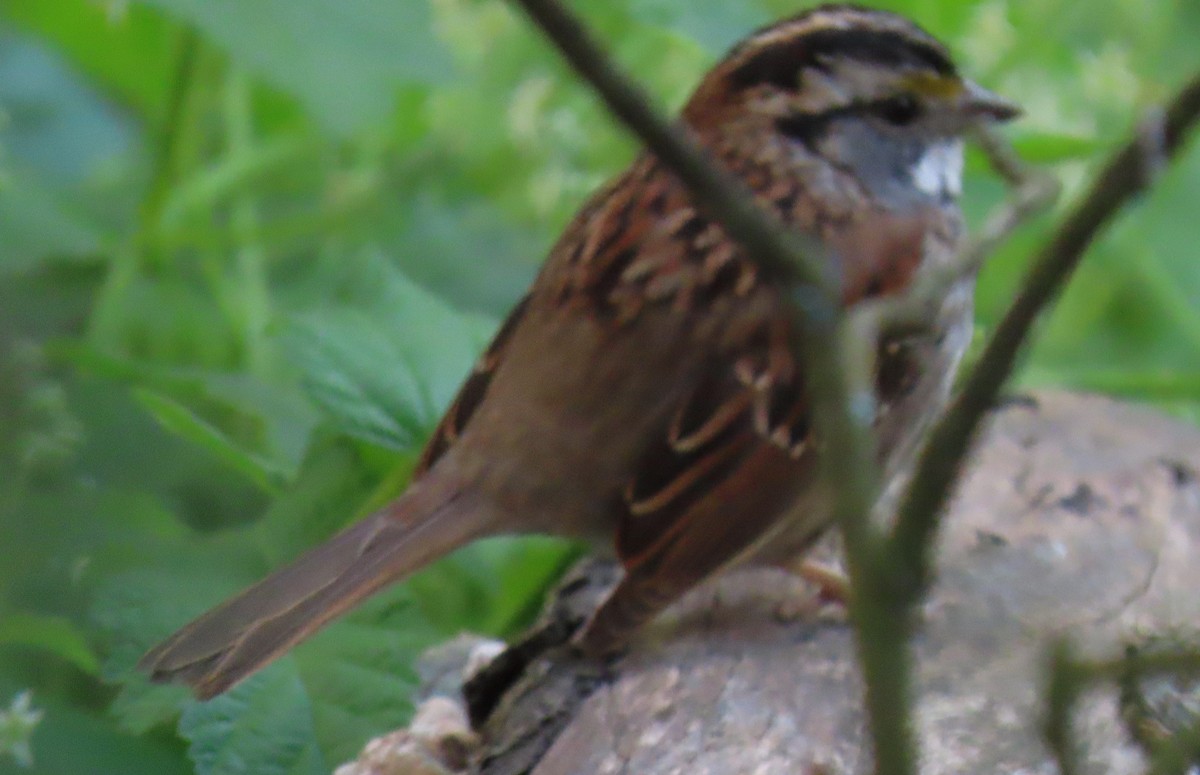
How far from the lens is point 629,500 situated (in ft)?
6.50

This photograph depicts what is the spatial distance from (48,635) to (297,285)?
1.81m

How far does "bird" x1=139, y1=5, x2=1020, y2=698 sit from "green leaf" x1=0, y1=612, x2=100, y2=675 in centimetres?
17

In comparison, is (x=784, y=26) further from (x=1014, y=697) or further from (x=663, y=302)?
(x=1014, y=697)

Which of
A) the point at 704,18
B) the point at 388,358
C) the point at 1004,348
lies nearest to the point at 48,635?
the point at 388,358

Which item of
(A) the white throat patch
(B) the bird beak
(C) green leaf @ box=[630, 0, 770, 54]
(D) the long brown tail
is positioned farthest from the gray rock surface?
(C) green leaf @ box=[630, 0, 770, 54]

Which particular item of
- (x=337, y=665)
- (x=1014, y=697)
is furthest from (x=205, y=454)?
(x=1014, y=697)

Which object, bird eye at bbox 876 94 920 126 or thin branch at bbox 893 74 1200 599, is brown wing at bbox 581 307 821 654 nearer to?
bird eye at bbox 876 94 920 126

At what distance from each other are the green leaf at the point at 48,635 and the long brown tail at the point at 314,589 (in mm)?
140

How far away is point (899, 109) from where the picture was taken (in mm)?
2285

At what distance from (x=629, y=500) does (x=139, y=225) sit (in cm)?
132

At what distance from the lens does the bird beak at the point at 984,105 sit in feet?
7.30

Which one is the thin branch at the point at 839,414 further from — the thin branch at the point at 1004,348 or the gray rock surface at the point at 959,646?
the gray rock surface at the point at 959,646

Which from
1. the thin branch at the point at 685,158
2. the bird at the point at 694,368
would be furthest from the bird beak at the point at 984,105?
the thin branch at the point at 685,158

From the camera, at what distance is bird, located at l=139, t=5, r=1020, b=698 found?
191cm
